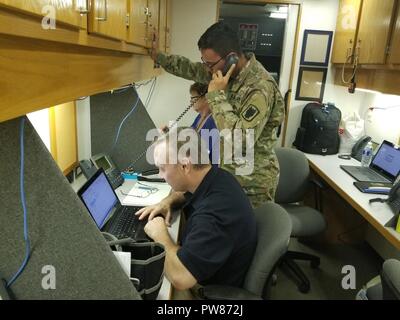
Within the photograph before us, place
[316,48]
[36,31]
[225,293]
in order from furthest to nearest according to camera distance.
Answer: [316,48] < [225,293] < [36,31]

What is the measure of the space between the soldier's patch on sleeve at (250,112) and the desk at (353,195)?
807 mm

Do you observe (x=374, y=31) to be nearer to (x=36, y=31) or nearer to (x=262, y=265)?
(x=262, y=265)

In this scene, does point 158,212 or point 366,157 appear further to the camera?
point 366,157

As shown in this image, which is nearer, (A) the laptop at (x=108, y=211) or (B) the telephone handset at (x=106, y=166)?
(A) the laptop at (x=108, y=211)

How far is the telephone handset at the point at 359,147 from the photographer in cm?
285

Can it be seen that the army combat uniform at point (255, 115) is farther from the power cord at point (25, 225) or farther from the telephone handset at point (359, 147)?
the telephone handset at point (359, 147)

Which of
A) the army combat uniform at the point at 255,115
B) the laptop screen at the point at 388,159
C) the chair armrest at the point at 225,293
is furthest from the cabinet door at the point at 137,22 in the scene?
the laptop screen at the point at 388,159

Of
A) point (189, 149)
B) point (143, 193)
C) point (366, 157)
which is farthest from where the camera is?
point (366, 157)

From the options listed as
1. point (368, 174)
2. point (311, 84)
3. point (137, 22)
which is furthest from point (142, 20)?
point (311, 84)

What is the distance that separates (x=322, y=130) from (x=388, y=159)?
0.65m

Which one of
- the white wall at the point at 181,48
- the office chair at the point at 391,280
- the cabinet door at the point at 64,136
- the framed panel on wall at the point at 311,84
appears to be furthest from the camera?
the framed panel on wall at the point at 311,84

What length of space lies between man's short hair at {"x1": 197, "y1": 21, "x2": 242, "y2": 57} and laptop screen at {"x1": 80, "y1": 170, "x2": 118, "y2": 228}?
85cm

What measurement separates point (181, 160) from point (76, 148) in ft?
3.18

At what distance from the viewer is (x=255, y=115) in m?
1.67
